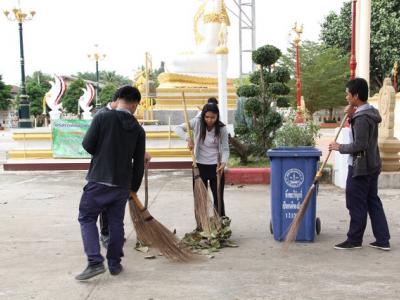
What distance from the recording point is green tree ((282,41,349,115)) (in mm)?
39344

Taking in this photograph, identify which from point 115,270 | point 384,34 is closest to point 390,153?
point 115,270

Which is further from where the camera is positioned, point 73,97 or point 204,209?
point 73,97

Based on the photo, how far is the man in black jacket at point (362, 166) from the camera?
469 cm

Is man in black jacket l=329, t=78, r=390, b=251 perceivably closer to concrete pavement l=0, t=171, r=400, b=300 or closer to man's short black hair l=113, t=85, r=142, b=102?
concrete pavement l=0, t=171, r=400, b=300

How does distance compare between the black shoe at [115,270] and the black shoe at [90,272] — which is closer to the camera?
the black shoe at [90,272]

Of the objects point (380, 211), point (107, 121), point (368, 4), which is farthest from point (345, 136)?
point (107, 121)

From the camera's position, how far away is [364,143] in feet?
15.3

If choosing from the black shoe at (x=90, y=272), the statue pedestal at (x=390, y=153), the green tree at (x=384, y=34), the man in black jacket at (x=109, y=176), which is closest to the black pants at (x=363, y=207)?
the man in black jacket at (x=109, y=176)

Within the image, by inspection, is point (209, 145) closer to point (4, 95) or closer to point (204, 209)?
point (204, 209)

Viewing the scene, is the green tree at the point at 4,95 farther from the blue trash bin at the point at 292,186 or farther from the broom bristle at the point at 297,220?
the broom bristle at the point at 297,220

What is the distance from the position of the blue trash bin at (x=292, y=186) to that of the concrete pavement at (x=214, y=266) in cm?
20

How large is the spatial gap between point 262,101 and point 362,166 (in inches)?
220

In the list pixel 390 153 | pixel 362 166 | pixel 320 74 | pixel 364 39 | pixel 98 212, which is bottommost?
pixel 98 212

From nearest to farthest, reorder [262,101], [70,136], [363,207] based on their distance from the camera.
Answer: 1. [363,207]
2. [262,101]
3. [70,136]
